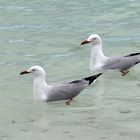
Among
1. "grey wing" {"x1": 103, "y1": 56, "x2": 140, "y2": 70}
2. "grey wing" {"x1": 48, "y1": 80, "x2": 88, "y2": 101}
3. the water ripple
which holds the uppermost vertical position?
the water ripple

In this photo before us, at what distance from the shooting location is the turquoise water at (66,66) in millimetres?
7363

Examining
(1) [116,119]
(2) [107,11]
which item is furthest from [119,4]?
(1) [116,119]

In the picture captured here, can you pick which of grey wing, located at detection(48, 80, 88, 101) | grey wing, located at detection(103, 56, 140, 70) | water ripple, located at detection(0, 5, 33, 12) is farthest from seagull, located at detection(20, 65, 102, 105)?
water ripple, located at detection(0, 5, 33, 12)

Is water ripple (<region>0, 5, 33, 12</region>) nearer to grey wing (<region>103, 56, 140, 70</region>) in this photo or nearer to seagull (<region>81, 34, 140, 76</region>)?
seagull (<region>81, 34, 140, 76</region>)

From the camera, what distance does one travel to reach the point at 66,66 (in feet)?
34.0

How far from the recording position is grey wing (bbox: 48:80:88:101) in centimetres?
858

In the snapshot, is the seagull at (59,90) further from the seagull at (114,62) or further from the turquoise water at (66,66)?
the seagull at (114,62)

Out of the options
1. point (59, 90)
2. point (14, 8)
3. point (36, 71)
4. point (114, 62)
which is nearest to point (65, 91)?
point (59, 90)

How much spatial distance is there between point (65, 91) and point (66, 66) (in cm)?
181

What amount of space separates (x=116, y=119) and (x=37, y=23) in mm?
6715

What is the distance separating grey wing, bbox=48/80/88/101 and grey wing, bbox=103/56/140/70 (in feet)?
4.69

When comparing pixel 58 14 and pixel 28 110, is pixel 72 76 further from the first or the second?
pixel 58 14

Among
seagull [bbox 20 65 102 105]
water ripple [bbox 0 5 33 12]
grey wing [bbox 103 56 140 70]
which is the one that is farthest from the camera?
water ripple [bbox 0 5 33 12]

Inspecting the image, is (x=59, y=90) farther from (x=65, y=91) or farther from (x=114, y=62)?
(x=114, y=62)
